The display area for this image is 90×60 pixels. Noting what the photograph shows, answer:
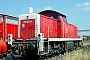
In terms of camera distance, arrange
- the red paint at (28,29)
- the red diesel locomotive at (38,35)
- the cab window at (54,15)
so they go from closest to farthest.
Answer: the red diesel locomotive at (38,35)
the red paint at (28,29)
the cab window at (54,15)

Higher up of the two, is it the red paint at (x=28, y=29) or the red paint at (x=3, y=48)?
the red paint at (x=28, y=29)

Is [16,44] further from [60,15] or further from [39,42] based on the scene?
[60,15]

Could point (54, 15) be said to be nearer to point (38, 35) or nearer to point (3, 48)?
point (38, 35)

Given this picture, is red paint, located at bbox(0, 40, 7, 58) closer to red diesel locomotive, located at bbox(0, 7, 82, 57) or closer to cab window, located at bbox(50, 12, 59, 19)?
red diesel locomotive, located at bbox(0, 7, 82, 57)

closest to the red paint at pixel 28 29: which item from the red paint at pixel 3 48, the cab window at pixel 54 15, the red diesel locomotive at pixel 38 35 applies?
the red diesel locomotive at pixel 38 35

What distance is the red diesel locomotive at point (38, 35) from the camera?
38.4 feet

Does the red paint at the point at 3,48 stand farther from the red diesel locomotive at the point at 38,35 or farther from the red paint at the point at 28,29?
the red paint at the point at 28,29

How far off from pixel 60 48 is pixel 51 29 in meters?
2.00

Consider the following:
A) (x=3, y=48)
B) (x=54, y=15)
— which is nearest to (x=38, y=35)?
(x=3, y=48)

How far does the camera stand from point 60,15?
51.2 feet

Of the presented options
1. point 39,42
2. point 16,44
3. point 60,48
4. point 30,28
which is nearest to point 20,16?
point 30,28

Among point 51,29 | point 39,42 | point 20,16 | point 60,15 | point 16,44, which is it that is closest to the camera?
point 39,42

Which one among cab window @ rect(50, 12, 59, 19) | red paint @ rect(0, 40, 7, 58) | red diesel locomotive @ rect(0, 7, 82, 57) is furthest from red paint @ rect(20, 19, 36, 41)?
cab window @ rect(50, 12, 59, 19)

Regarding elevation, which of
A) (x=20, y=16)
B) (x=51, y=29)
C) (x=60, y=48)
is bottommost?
(x=60, y=48)
